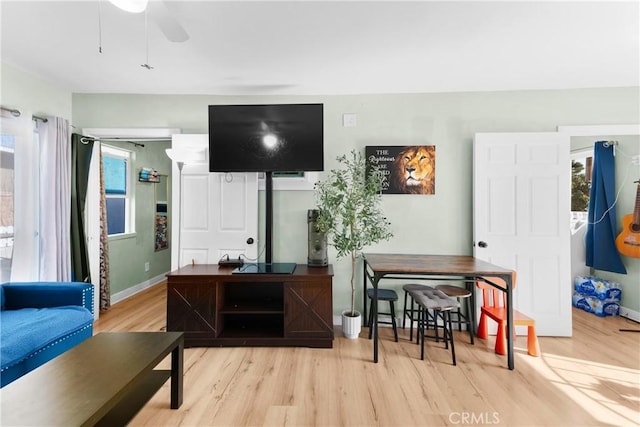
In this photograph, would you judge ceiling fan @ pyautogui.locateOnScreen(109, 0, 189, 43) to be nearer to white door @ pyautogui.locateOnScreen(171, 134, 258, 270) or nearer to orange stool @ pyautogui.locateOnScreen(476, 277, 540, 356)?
white door @ pyautogui.locateOnScreen(171, 134, 258, 270)

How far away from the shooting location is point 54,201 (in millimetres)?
3014

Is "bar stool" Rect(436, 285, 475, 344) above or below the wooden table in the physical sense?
below

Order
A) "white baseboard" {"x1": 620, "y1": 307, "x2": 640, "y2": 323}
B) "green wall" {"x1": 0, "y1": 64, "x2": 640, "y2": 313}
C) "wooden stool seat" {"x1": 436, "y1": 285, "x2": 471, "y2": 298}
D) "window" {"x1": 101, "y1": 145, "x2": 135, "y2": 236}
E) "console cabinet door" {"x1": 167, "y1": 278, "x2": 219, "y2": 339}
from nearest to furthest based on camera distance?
"console cabinet door" {"x1": 167, "y1": 278, "x2": 219, "y2": 339} < "wooden stool seat" {"x1": 436, "y1": 285, "x2": 471, "y2": 298} < "green wall" {"x1": 0, "y1": 64, "x2": 640, "y2": 313} < "white baseboard" {"x1": 620, "y1": 307, "x2": 640, "y2": 323} < "window" {"x1": 101, "y1": 145, "x2": 135, "y2": 236}

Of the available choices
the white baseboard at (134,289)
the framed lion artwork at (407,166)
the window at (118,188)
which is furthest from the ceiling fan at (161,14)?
the white baseboard at (134,289)

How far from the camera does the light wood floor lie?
1.85 metres

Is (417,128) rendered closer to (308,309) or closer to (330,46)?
(330,46)

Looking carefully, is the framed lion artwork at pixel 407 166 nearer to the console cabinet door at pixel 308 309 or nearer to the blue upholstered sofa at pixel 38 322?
the console cabinet door at pixel 308 309

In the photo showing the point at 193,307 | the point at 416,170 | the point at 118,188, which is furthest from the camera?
the point at 118,188

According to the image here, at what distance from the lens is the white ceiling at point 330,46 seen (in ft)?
6.44

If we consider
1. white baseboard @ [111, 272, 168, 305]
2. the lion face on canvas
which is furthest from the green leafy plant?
white baseboard @ [111, 272, 168, 305]

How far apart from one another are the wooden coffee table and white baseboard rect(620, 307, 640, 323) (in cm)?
477

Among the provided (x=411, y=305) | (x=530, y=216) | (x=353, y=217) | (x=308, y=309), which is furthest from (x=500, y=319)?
(x=308, y=309)

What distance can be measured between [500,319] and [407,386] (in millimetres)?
1088

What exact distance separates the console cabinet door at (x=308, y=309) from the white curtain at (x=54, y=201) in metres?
2.38
